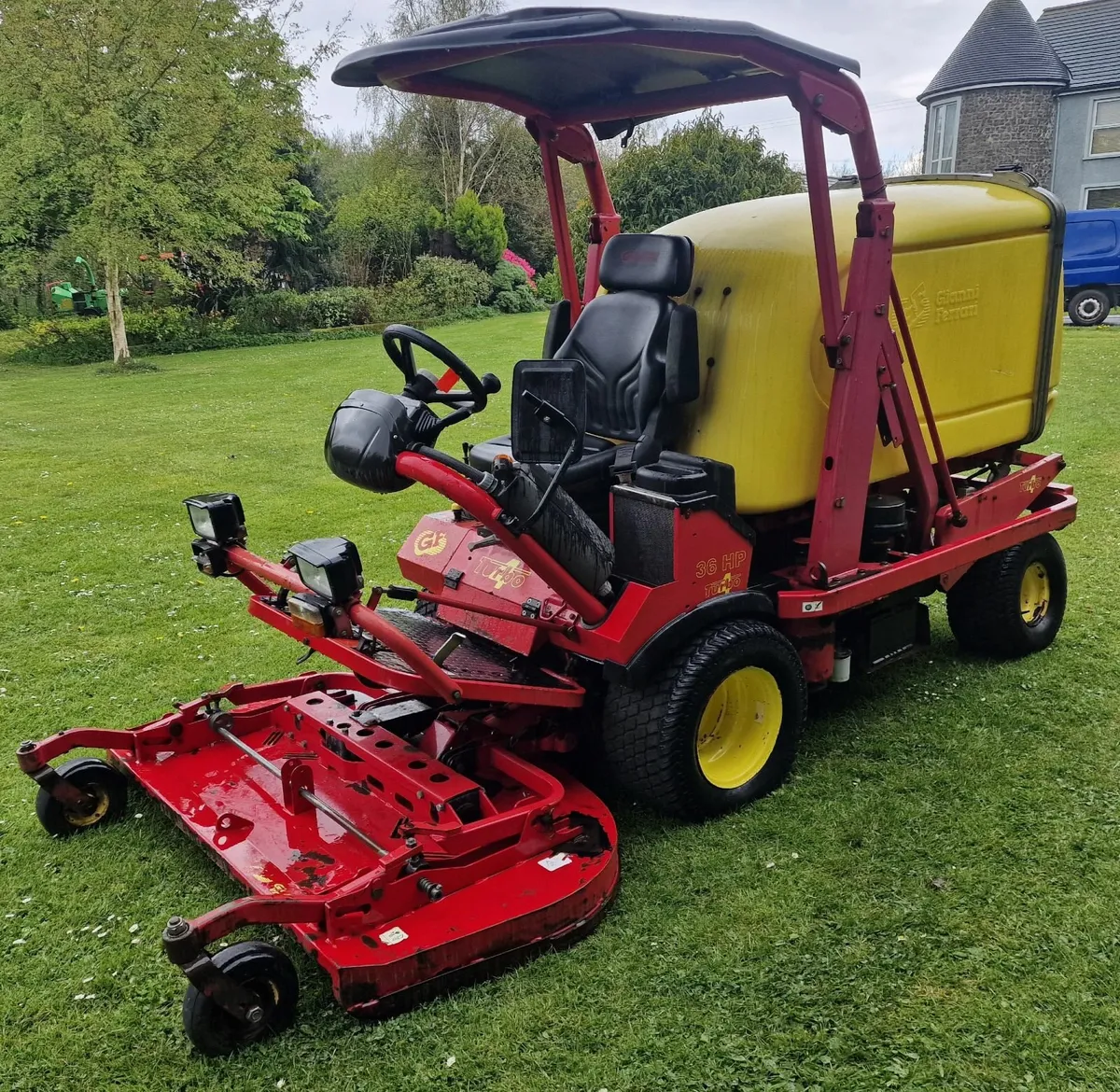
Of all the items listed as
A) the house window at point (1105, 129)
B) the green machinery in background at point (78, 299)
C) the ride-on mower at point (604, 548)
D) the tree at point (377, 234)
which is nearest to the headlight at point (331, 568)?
the ride-on mower at point (604, 548)

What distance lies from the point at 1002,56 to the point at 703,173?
1115 centimetres

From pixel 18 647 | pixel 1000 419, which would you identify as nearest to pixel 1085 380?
pixel 1000 419

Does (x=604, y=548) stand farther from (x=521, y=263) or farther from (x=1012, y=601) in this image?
(x=521, y=263)

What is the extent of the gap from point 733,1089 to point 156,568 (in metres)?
5.36

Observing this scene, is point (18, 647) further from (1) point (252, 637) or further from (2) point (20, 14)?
(2) point (20, 14)

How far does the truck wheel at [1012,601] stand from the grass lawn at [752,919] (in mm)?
124

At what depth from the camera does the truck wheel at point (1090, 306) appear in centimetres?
1912

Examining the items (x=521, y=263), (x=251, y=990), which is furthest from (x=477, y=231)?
(x=251, y=990)

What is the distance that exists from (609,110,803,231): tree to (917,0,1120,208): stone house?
318 inches

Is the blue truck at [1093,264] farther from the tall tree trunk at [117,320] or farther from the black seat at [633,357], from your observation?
the black seat at [633,357]

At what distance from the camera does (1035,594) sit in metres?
5.18

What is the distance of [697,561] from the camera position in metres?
3.65

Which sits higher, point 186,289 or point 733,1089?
point 186,289

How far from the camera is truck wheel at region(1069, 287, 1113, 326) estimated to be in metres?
19.1
